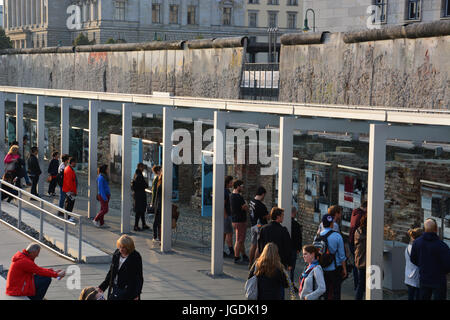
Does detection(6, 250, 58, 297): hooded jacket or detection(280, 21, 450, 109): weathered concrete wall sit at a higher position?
detection(280, 21, 450, 109): weathered concrete wall

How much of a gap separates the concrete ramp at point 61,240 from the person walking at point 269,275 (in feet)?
Result: 16.0

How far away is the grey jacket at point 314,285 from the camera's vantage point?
7.52 m

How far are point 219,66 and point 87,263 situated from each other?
5441 millimetres

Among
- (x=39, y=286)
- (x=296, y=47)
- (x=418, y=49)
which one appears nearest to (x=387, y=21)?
(x=296, y=47)

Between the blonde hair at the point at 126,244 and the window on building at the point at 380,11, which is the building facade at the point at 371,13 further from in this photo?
the blonde hair at the point at 126,244

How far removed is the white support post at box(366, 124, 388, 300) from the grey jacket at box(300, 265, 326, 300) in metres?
1.13

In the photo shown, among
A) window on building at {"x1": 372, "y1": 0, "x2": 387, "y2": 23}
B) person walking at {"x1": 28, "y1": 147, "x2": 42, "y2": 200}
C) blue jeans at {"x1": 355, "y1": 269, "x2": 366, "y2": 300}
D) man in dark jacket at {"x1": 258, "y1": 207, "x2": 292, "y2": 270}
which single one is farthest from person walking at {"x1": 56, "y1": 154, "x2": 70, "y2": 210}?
window on building at {"x1": 372, "y1": 0, "x2": 387, "y2": 23}

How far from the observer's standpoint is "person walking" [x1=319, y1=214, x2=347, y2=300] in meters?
8.75

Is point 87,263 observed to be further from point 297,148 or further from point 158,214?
point 297,148

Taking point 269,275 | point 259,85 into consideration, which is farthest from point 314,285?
point 259,85

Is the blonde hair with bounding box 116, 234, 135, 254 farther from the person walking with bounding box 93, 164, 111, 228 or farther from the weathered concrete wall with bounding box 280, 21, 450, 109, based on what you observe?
the person walking with bounding box 93, 164, 111, 228

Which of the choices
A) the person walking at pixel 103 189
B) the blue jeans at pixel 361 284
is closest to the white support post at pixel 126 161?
the person walking at pixel 103 189

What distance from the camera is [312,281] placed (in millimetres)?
7621

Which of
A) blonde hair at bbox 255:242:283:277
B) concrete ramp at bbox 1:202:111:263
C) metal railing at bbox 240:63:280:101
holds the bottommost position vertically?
concrete ramp at bbox 1:202:111:263
